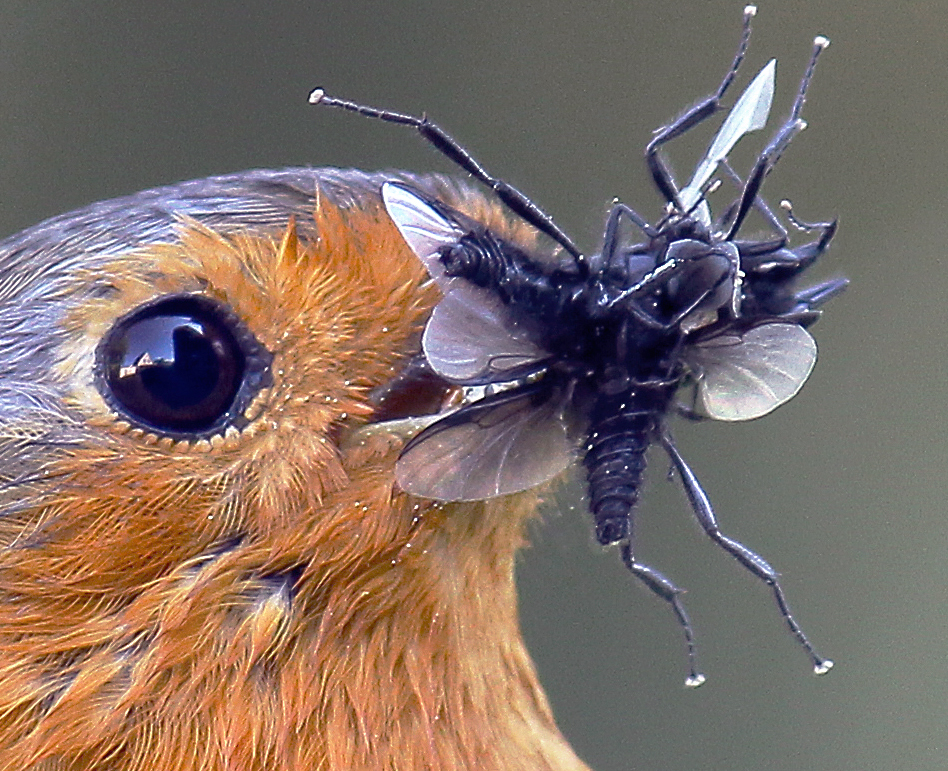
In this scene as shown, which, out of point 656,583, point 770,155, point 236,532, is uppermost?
point 770,155

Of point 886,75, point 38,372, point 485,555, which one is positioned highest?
point 886,75

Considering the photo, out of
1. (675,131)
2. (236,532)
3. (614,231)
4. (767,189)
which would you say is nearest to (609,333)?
(614,231)

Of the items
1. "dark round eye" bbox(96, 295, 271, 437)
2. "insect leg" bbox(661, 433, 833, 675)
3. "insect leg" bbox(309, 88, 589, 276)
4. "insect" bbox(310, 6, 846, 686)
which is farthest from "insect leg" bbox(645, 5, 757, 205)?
"dark round eye" bbox(96, 295, 271, 437)

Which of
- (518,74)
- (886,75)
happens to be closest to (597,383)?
(518,74)

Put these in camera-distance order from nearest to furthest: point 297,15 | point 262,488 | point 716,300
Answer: point 716,300
point 262,488
point 297,15

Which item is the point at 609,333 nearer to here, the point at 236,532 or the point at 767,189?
the point at 236,532

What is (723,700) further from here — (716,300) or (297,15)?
(716,300)

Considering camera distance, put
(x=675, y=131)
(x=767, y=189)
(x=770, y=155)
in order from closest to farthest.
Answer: (x=770, y=155) → (x=675, y=131) → (x=767, y=189)
